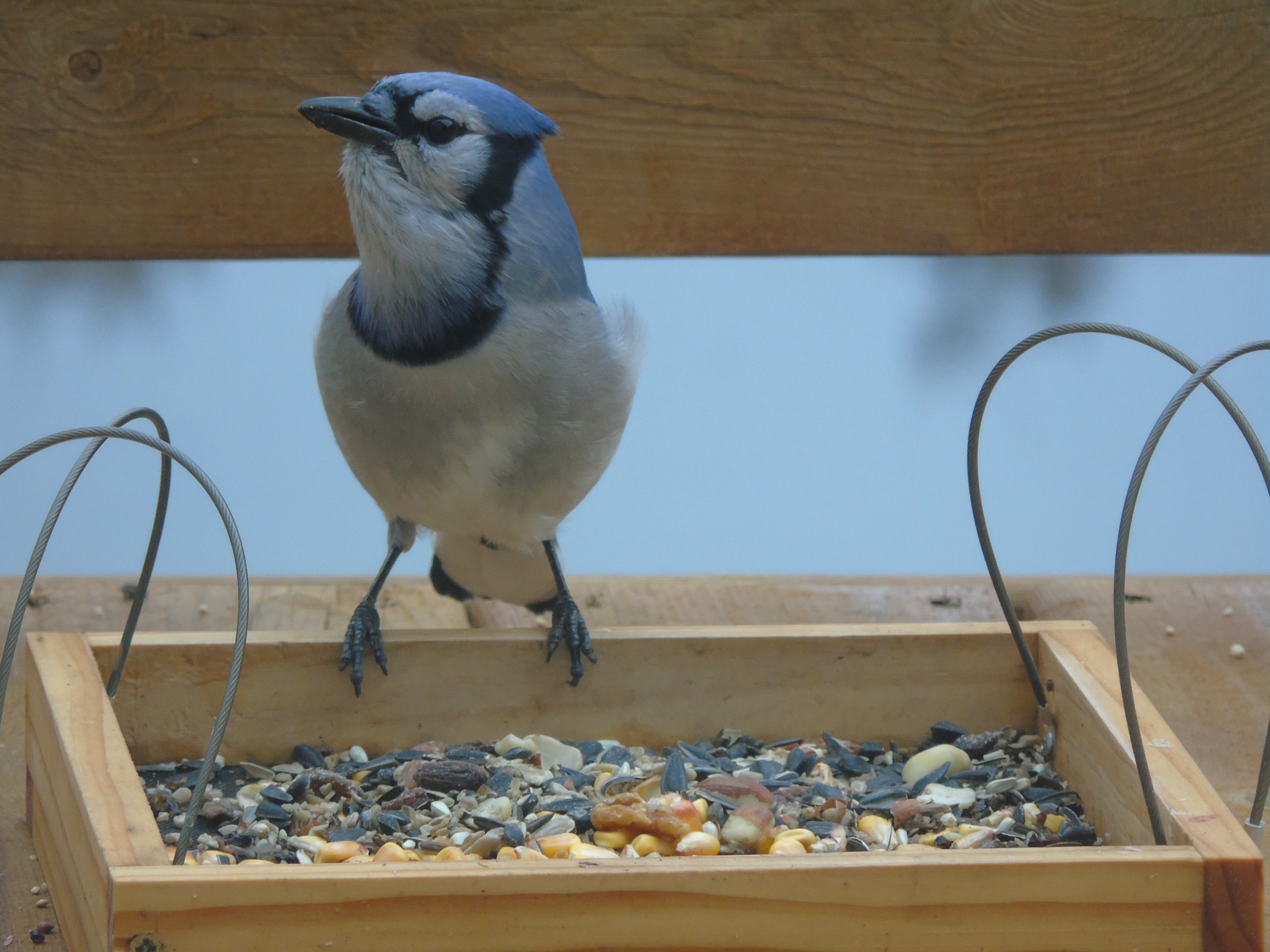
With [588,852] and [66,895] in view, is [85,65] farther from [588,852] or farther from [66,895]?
[588,852]

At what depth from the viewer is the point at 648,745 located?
1388 millimetres

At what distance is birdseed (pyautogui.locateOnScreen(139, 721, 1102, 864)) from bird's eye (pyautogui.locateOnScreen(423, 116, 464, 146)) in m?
0.56

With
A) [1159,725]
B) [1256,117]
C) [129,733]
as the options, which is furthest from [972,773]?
[1256,117]

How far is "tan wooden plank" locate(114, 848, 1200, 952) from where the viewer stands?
86 centimetres

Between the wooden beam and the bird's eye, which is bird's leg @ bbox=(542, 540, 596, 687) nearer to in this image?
the wooden beam

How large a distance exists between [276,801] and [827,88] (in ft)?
3.67

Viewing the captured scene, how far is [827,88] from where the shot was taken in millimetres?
1787

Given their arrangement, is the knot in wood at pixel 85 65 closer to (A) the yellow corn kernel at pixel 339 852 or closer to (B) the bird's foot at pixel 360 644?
(B) the bird's foot at pixel 360 644

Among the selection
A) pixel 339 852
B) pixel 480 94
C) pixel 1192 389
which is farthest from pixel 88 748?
pixel 1192 389

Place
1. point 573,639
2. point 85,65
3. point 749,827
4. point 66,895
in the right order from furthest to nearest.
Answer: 1. point 85,65
2. point 573,639
3. point 749,827
4. point 66,895

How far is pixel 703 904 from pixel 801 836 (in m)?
0.25

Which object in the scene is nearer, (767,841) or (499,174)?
(767,841)

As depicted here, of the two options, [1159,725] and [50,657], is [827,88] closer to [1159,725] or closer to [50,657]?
[1159,725]

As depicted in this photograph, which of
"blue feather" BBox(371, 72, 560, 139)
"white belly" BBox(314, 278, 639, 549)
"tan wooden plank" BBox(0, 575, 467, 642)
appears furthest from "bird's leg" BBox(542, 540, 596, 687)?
"blue feather" BBox(371, 72, 560, 139)
